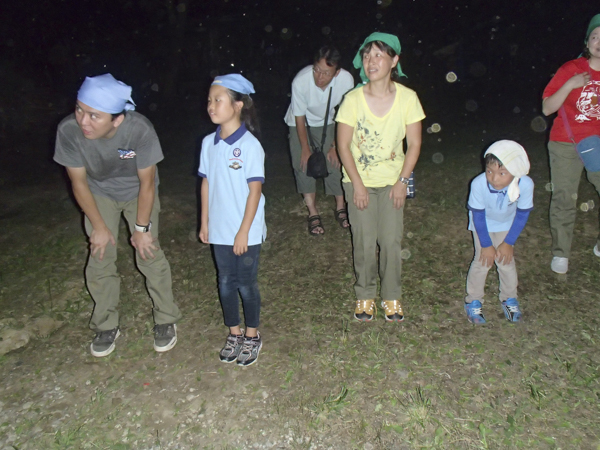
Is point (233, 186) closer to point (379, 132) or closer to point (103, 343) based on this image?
point (379, 132)

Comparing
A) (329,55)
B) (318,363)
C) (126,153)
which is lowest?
(318,363)

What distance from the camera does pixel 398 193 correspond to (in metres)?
3.51

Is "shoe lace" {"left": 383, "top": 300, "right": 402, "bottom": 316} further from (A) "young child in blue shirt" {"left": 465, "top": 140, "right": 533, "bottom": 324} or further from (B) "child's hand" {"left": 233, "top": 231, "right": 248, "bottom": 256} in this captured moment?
(B) "child's hand" {"left": 233, "top": 231, "right": 248, "bottom": 256}

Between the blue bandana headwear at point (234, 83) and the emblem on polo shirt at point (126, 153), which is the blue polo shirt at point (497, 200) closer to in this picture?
the blue bandana headwear at point (234, 83)

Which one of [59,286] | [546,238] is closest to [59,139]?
[59,286]

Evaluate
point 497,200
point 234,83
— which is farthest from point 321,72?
point 497,200

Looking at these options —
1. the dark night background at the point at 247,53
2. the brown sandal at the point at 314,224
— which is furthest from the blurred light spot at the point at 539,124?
the brown sandal at the point at 314,224

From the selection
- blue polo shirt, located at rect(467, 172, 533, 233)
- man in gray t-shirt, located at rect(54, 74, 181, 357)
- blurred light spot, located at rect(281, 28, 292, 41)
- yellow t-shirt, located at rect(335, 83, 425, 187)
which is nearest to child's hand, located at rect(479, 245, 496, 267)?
blue polo shirt, located at rect(467, 172, 533, 233)

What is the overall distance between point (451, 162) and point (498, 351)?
5452mm

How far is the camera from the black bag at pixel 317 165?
16.2ft

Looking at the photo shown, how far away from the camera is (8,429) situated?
119 inches

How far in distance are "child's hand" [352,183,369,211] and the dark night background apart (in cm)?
750

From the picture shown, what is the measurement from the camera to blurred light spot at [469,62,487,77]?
21047 mm

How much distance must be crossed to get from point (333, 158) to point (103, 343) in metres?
2.87
